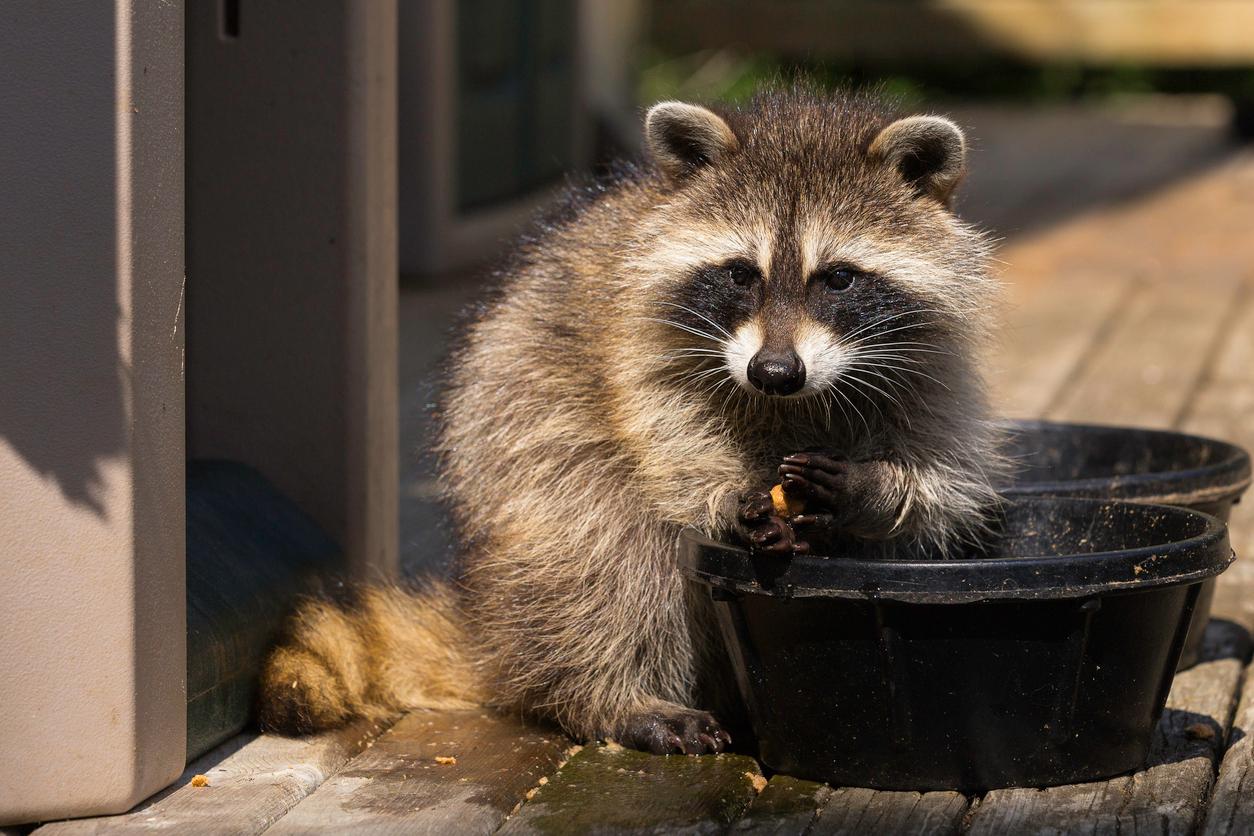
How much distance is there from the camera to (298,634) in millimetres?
2518

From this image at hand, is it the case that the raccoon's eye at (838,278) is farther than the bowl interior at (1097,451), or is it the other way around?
the bowl interior at (1097,451)

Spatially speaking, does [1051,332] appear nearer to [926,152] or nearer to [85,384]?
[926,152]

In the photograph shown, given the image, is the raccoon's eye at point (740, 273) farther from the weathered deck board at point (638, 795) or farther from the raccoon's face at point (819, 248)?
the weathered deck board at point (638, 795)

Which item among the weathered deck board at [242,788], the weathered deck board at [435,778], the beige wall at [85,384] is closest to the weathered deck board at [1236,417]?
the weathered deck board at [435,778]

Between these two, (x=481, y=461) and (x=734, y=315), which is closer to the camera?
(x=734, y=315)

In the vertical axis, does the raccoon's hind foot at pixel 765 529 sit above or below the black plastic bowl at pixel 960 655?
above

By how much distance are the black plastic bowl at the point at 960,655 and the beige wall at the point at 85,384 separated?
0.72 metres

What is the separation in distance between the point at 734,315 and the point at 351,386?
67 centimetres

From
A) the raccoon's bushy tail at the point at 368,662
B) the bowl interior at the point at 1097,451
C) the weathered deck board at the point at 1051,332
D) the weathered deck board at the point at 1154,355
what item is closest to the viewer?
the raccoon's bushy tail at the point at 368,662

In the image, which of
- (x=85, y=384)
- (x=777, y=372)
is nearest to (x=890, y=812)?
(x=777, y=372)

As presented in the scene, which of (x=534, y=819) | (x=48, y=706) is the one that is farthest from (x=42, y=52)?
(x=534, y=819)

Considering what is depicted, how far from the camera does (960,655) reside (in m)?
2.10

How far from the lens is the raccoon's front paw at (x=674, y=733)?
2.40 meters

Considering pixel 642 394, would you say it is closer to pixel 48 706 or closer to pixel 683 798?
pixel 683 798
